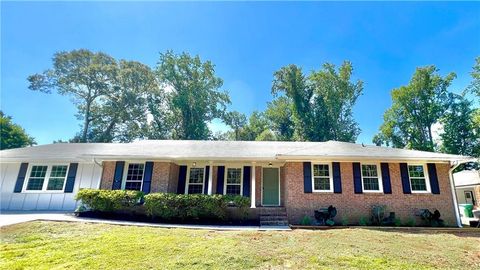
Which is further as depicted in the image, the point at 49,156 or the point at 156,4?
the point at 49,156

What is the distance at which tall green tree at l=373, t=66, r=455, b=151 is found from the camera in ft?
93.2

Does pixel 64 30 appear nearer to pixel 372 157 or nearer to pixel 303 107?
pixel 372 157

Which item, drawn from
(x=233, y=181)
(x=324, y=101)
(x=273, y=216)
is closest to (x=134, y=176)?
(x=233, y=181)

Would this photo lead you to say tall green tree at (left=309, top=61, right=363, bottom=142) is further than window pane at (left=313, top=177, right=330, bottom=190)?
Yes

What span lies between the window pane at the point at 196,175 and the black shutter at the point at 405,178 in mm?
9371

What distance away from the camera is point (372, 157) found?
10430 mm

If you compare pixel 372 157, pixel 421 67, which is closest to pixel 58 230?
pixel 372 157

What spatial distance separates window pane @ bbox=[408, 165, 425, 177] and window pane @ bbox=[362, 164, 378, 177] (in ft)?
5.01

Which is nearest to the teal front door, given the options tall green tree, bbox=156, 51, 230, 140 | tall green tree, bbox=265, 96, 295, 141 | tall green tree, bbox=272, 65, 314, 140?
tall green tree, bbox=272, 65, 314, 140

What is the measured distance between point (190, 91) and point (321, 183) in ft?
79.1

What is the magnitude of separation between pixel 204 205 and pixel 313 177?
490 cm

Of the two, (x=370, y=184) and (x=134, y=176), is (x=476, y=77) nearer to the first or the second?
(x=370, y=184)

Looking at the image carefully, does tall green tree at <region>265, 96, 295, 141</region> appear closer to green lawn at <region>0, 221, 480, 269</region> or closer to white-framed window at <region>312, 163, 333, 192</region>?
white-framed window at <region>312, 163, 333, 192</region>

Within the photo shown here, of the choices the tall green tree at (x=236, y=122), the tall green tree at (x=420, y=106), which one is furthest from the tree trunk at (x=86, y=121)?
the tall green tree at (x=420, y=106)
